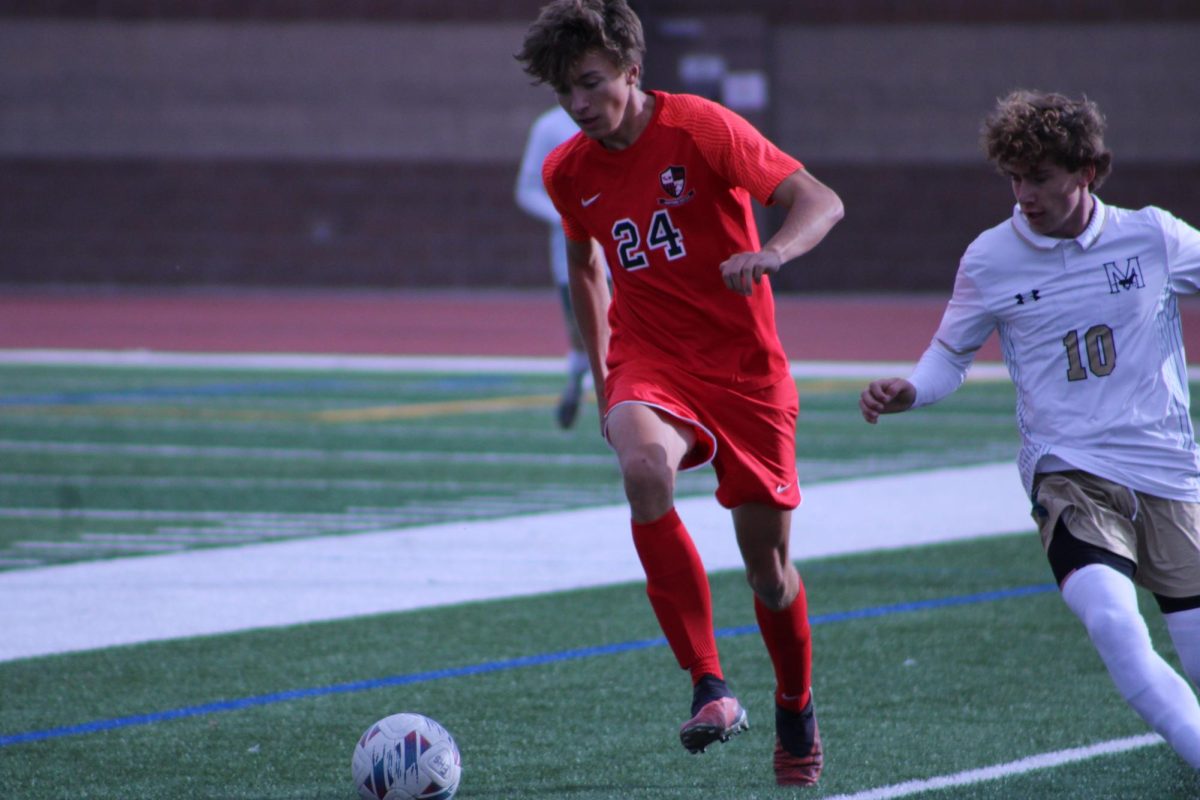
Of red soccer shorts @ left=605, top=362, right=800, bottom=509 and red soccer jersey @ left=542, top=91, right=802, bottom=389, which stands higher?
red soccer jersey @ left=542, top=91, right=802, bottom=389

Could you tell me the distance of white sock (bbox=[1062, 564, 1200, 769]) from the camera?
428 centimetres

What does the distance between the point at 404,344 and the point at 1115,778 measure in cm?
1818

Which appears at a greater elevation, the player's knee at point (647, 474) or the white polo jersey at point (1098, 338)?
the white polo jersey at point (1098, 338)

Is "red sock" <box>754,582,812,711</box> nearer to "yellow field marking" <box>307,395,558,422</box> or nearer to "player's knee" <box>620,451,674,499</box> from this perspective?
"player's knee" <box>620,451,674,499</box>

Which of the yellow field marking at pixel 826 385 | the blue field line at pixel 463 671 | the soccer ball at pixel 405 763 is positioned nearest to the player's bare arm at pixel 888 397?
the soccer ball at pixel 405 763

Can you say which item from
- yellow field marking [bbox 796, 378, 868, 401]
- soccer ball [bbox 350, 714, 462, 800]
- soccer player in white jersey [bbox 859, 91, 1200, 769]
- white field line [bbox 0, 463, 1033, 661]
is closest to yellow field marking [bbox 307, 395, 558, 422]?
yellow field marking [bbox 796, 378, 868, 401]

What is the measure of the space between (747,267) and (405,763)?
1.48 m

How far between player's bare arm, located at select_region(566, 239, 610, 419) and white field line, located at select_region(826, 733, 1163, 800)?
1.35 meters

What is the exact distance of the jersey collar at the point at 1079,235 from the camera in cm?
472

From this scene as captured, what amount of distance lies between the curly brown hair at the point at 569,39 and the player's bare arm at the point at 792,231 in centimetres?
55

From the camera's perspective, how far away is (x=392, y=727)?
486 cm

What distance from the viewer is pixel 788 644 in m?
5.25

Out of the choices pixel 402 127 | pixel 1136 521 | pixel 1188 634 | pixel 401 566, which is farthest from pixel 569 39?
pixel 402 127

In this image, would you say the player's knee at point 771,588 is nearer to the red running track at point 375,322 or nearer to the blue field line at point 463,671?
the blue field line at point 463,671
